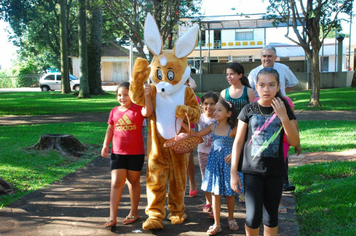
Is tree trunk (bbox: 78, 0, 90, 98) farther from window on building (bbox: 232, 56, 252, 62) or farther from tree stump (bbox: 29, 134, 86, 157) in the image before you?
window on building (bbox: 232, 56, 252, 62)

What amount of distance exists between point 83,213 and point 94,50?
21919 millimetres

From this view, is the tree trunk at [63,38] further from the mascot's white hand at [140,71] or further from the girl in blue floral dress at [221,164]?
the girl in blue floral dress at [221,164]

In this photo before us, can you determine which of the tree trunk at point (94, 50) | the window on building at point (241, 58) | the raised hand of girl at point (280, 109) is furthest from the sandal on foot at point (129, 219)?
the window on building at point (241, 58)

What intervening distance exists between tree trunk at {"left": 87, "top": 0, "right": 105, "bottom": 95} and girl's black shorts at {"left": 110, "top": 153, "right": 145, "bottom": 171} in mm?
21715

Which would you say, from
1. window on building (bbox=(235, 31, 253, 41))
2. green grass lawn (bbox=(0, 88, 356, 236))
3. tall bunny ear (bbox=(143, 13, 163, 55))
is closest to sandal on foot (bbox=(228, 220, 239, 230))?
green grass lawn (bbox=(0, 88, 356, 236))

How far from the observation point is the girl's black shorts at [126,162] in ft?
14.8

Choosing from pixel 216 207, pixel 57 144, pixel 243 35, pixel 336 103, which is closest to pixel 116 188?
pixel 216 207

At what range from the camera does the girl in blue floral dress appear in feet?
13.9

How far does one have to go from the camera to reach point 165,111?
4.62 m

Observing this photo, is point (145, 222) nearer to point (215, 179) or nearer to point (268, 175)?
point (215, 179)

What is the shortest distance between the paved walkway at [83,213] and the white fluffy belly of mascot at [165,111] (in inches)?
11.0

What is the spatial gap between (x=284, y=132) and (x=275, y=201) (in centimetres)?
60

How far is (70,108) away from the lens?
59.5 feet

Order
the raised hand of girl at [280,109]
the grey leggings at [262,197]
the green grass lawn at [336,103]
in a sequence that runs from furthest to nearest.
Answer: the green grass lawn at [336,103] → the grey leggings at [262,197] → the raised hand of girl at [280,109]
